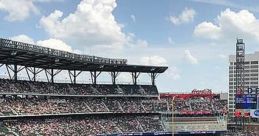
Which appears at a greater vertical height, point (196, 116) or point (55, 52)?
point (55, 52)

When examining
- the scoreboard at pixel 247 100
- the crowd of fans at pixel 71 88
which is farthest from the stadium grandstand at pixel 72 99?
the scoreboard at pixel 247 100

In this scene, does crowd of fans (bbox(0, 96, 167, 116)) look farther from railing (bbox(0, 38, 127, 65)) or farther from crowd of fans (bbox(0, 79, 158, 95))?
railing (bbox(0, 38, 127, 65))

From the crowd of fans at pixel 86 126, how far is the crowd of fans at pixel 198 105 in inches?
232

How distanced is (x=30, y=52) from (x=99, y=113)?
24.6m

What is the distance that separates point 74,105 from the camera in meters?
91.6

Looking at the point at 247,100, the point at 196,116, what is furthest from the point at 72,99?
the point at 247,100

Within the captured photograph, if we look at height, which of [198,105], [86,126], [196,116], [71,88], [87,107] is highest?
[71,88]

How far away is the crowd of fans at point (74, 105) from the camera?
78562 millimetres

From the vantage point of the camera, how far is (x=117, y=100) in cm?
10244

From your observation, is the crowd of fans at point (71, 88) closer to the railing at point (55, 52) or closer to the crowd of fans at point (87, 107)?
the crowd of fans at point (87, 107)

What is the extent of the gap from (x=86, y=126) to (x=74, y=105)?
183 inches

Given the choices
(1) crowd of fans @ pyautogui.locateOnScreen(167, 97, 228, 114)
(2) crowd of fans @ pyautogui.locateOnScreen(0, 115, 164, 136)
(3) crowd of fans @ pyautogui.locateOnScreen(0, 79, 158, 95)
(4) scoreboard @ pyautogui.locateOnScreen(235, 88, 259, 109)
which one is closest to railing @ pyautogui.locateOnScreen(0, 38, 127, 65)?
(3) crowd of fans @ pyautogui.locateOnScreen(0, 79, 158, 95)

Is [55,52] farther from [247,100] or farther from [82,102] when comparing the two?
[247,100]

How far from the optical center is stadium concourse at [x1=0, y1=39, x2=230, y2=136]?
255 feet
